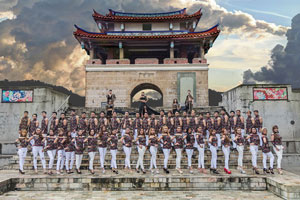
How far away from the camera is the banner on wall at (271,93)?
1415cm

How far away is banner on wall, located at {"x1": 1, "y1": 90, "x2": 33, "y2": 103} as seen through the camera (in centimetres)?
1438

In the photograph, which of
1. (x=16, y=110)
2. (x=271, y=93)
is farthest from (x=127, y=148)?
(x=271, y=93)

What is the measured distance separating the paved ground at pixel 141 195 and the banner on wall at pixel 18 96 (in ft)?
26.3

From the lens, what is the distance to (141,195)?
730cm

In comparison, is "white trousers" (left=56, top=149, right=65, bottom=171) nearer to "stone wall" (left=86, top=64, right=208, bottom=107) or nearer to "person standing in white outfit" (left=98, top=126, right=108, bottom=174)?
"person standing in white outfit" (left=98, top=126, right=108, bottom=174)

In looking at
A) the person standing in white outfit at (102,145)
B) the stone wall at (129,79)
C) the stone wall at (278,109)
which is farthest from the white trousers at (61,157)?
the stone wall at (129,79)

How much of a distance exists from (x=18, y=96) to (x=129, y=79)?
10418 millimetres

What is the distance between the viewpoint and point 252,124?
10422mm

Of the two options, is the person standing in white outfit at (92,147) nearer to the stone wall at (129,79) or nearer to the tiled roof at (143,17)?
the stone wall at (129,79)

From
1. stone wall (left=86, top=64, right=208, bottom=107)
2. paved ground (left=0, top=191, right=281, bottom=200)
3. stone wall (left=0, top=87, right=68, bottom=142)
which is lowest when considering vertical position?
paved ground (left=0, top=191, right=281, bottom=200)

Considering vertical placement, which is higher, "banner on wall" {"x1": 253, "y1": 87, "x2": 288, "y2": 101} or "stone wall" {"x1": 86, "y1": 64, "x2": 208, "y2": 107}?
"stone wall" {"x1": 86, "y1": 64, "x2": 208, "y2": 107}

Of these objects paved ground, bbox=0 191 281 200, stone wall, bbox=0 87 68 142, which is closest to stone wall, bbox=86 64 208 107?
stone wall, bbox=0 87 68 142

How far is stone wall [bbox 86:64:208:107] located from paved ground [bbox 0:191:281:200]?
49.4 ft

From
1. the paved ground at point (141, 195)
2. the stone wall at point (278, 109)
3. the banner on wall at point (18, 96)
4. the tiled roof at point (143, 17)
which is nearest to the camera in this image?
the paved ground at point (141, 195)
